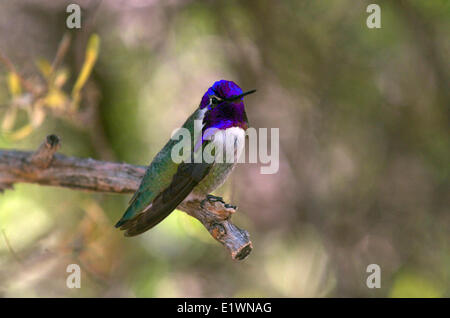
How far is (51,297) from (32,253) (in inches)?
16.9

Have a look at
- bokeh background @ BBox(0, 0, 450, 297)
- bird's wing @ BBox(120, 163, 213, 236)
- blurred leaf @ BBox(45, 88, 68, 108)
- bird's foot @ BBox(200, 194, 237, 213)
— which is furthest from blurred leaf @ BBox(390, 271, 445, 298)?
blurred leaf @ BBox(45, 88, 68, 108)

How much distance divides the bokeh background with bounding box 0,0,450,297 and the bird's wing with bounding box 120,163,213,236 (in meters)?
1.03

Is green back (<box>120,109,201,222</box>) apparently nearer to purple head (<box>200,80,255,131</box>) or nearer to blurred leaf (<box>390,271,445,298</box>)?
purple head (<box>200,80,255,131</box>)

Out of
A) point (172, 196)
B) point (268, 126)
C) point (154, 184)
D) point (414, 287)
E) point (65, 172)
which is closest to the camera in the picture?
point (172, 196)

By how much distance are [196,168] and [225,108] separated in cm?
34

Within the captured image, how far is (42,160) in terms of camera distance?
305 cm

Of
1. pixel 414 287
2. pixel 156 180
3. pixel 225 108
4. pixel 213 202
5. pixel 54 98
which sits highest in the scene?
pixel 54 98


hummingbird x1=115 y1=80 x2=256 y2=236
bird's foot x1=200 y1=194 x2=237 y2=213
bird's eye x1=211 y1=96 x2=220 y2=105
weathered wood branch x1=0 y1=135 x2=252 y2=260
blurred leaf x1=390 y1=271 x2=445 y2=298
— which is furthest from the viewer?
blurred leaf x1=390 y1=271 x2=445 y2=298

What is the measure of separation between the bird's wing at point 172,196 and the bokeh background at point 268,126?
3.37 feet

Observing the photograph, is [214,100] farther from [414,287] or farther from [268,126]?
[414,287]

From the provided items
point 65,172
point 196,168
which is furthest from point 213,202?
point 65,172

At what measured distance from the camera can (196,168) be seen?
2.66m

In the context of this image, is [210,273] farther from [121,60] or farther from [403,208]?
[121,60]

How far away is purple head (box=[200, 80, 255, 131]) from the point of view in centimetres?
274
